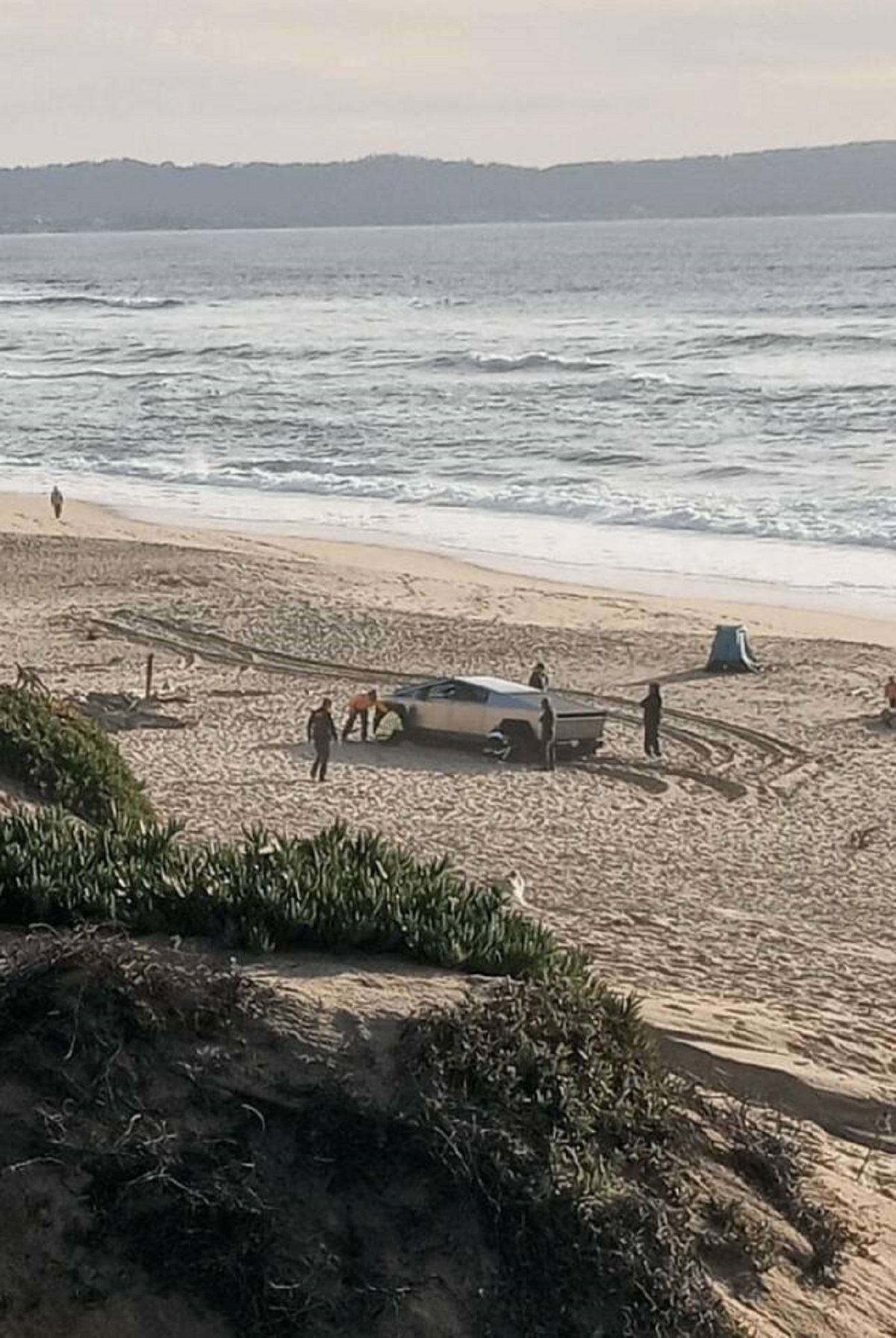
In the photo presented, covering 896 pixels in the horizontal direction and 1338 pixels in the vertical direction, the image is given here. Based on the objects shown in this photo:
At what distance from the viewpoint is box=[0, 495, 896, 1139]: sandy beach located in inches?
495

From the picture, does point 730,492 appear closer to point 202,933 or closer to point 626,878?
point 626,878

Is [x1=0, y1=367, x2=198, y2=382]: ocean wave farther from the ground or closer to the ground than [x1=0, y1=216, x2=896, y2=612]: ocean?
closer to the ground

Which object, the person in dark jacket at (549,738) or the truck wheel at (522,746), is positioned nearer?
the person in dark jacket at (549,738)

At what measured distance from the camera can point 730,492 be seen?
153ft

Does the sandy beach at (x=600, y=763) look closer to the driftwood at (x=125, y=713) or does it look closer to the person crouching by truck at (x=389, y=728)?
the driftwood at (x=125, y=713)

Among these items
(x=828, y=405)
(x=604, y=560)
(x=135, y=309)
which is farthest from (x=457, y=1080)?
(x=135, y=309)

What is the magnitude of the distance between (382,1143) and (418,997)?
746 millimetres

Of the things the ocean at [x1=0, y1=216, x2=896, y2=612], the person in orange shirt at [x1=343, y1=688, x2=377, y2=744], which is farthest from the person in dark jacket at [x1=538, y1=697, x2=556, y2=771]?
the ocean at [x1=0, y1=216, x2=896, y2=612]

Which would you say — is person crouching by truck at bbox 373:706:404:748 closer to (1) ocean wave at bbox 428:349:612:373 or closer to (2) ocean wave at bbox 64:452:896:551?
(2) ocean wave at bbox 64:452:896:551

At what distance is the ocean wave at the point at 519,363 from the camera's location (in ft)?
261

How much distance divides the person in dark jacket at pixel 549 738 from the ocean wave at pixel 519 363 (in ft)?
189

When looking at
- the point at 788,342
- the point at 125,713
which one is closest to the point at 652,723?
the point at 125,713

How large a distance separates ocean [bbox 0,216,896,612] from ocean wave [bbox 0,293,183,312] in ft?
2.83

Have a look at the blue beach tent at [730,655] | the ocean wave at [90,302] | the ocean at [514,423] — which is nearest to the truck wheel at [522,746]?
the blue beach tent at [730,655]
